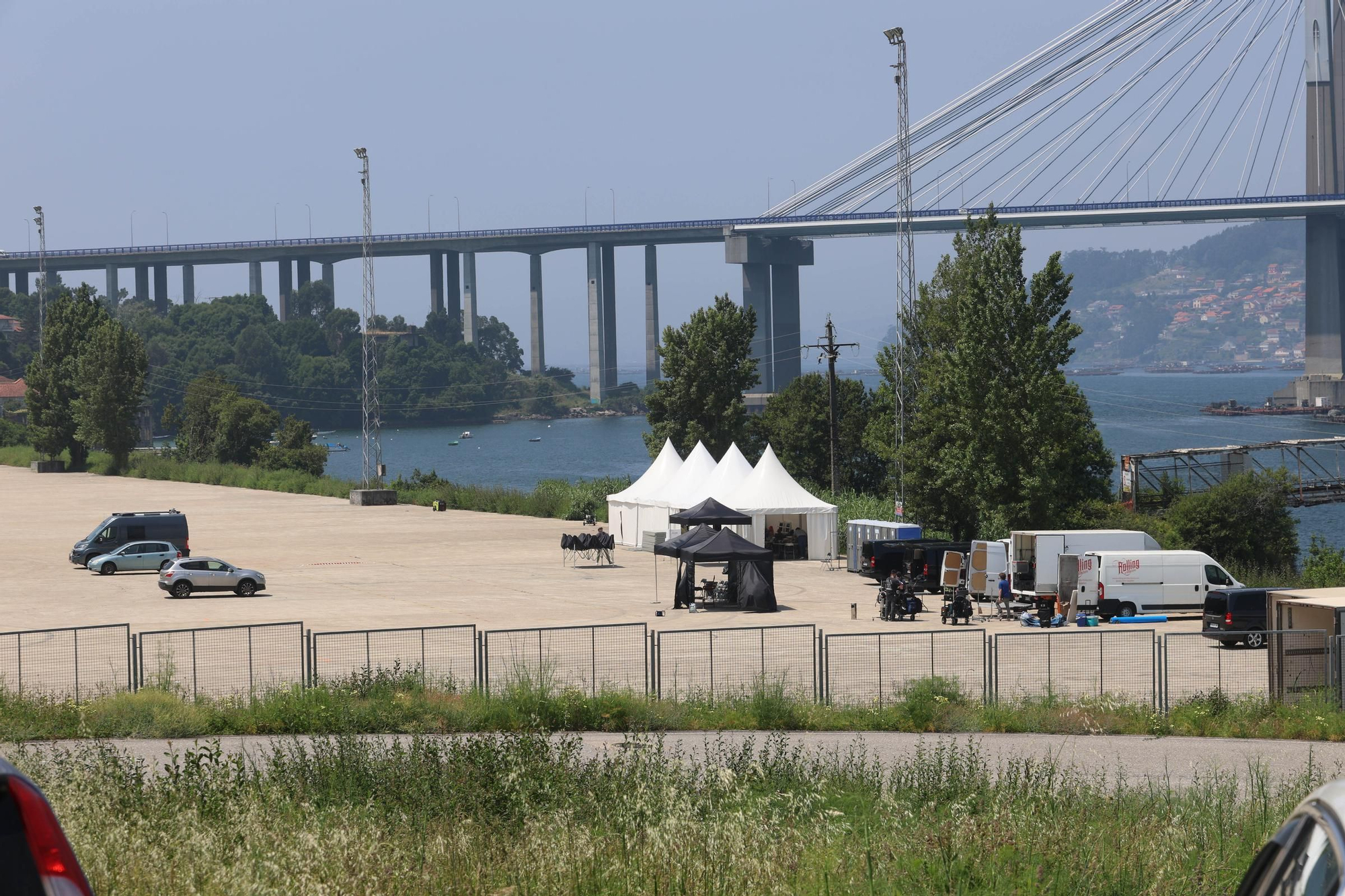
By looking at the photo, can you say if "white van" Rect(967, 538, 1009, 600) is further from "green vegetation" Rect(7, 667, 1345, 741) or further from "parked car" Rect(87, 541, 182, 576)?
"parked car" Rect(87, 541, 182, 576)

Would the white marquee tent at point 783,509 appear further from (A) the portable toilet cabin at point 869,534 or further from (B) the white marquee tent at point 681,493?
(B) the white marquee tent at point 681,493

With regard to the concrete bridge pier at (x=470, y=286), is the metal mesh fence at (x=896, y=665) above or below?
below

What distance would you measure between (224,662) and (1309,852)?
20.9 metres

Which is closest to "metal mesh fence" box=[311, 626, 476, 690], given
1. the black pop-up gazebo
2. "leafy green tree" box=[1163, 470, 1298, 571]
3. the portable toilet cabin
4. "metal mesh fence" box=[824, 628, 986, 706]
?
"metal mesh fence" box=[824, 628, 986, 706]

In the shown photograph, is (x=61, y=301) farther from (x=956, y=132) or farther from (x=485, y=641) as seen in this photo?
(x=956, y=132)

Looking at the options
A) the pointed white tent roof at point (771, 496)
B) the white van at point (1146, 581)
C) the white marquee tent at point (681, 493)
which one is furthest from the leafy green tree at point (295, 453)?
the white van at point (1146, 581)

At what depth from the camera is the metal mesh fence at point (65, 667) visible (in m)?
19.5

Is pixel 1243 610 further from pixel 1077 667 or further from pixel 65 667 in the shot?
pixel 65 667

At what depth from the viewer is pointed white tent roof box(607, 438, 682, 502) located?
4706 cm

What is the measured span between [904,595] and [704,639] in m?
7.70

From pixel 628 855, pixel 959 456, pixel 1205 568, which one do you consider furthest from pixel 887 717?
pixel 959 456

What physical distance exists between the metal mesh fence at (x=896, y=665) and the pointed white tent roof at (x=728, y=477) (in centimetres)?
1879

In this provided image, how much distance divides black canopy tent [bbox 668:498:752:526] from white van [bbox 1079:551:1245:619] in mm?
9268

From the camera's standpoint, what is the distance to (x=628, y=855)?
26.5 ft
